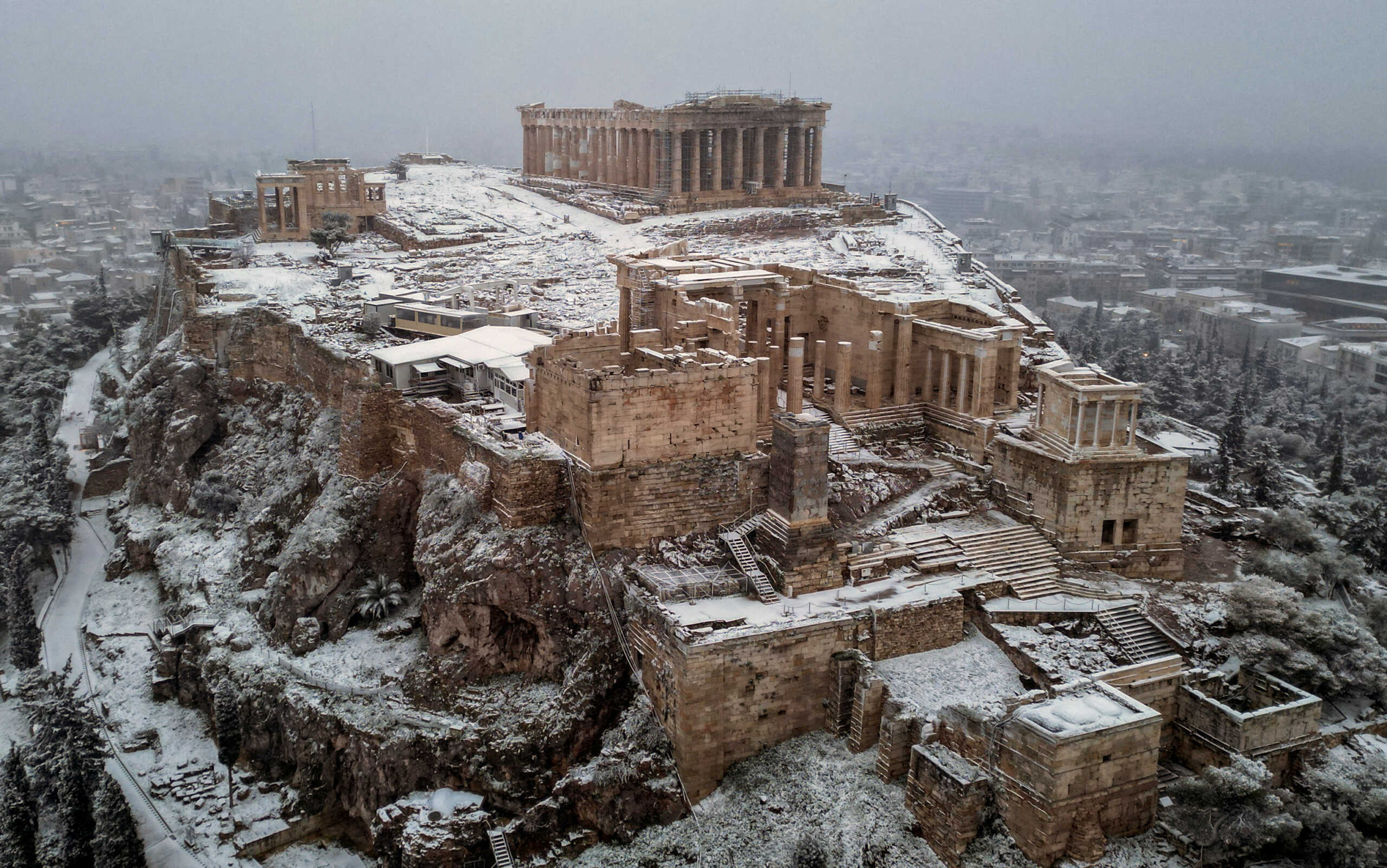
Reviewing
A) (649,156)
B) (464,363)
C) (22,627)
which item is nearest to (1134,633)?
(464,363)

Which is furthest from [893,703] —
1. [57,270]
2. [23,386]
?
[57,270]

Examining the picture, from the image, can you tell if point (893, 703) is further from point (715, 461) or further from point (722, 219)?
point (722, 219)

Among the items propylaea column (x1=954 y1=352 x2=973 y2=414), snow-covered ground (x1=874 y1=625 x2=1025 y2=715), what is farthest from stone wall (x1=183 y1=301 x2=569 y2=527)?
propylaea column (x1=954 y1=352 x2=973 y2=414)

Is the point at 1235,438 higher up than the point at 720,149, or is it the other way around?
the point at 720,149

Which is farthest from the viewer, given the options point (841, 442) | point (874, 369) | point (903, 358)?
point (874, 369)

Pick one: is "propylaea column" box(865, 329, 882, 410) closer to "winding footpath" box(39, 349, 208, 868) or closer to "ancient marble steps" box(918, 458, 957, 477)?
"ancient marble steps" box(918, 458, 957, 477)

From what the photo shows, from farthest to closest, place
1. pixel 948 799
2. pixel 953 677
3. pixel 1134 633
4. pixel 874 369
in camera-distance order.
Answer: pixel 874 369, pixel 1134 633, pixel 953 677, pixel 948 799

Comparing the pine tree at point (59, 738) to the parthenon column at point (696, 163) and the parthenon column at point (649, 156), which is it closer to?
the parthenon column at point (696, 163)

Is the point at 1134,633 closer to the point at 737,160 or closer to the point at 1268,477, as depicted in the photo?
the point at 1268,477
